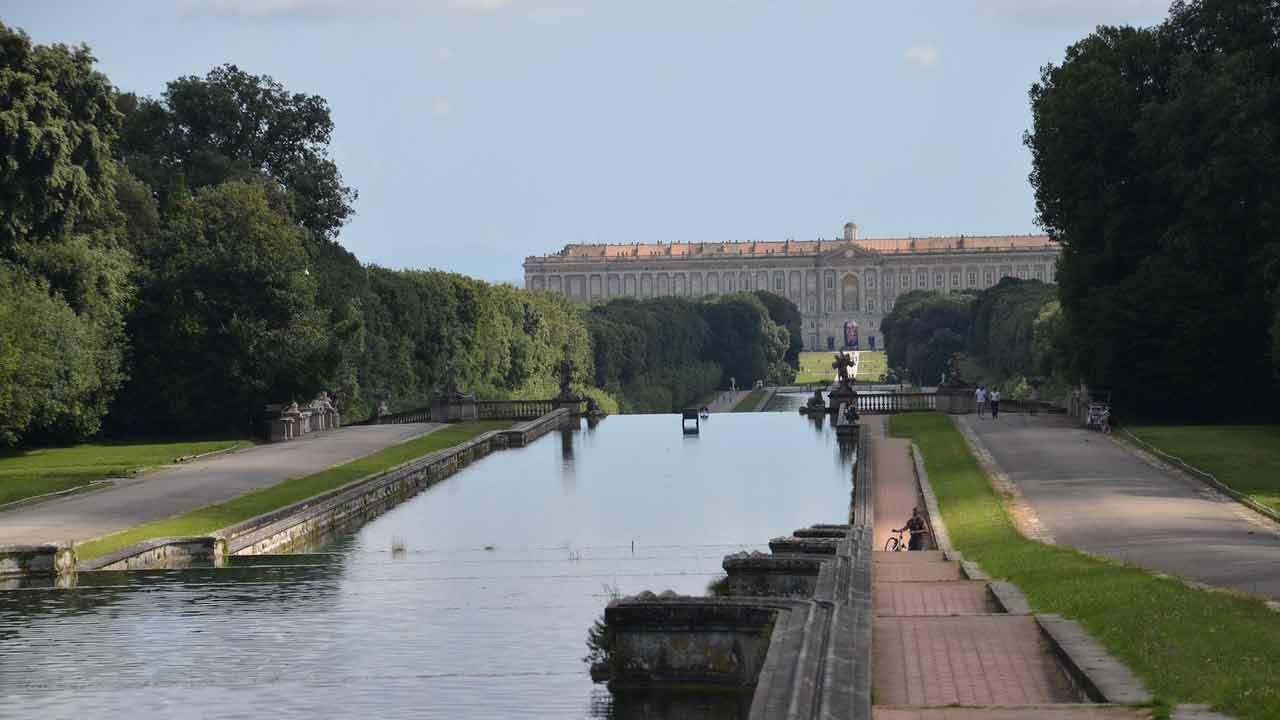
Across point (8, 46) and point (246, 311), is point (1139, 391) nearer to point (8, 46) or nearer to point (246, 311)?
point (246, 311)

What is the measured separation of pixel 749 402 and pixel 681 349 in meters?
16.5

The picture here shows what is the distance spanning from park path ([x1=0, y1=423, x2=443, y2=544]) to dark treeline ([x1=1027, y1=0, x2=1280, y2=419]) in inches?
827

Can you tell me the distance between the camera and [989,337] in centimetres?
11675

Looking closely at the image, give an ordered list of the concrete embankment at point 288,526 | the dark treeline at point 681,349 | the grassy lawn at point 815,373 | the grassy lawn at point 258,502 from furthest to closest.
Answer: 1. the grassy lawn at point 815,373
2. the dark treeline at point 681,349
3. the grassy lawn at point 258,502
4. the concrete embankment at point 288,526

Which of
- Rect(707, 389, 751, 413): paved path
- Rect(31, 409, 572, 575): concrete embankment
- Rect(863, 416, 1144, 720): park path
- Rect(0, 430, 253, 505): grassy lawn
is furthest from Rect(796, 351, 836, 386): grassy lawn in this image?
Rect(863, 416, 1144, 720): park path

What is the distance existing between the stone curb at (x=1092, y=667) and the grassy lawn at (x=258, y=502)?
50.9 ft

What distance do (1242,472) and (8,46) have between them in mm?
30793

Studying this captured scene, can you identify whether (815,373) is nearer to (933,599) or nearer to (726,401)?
(726,401)

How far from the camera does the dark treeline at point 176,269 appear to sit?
152ft

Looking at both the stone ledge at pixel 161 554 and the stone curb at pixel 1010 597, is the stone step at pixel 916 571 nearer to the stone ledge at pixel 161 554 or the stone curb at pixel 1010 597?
the stone curb at pixel 1010 597

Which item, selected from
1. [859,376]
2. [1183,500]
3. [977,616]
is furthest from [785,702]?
[859,376]

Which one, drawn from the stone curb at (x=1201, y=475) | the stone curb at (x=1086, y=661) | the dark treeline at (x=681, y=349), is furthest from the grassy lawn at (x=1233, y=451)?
the dark treeline at (x=681, y=349)

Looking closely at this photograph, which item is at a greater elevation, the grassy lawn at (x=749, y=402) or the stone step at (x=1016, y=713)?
the grassy lawn at (x=749, y=402)

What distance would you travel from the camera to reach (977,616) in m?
16.7
